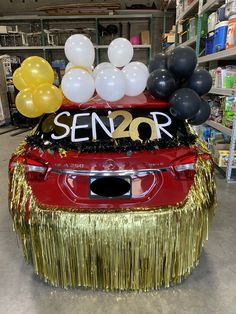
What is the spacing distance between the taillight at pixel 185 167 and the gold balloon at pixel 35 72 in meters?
1.10

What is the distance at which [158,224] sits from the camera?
134 centimetres

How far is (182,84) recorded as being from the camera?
1988 millimetres

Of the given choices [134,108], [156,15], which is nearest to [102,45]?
[156,15]

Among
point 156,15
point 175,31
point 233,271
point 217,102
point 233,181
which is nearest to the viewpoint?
point 233,271

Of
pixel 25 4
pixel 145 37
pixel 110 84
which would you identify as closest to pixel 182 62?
pixel 110 84

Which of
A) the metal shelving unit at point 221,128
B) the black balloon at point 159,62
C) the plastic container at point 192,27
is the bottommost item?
the metal shelving unit at point 221,128

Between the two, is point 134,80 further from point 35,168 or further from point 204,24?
point 204,24

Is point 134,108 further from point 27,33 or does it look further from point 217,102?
point 27,33

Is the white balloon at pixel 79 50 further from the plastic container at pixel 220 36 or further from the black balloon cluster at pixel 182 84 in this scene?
the plastic container at pixel 220 36

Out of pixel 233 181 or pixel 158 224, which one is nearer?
pixel 158 224

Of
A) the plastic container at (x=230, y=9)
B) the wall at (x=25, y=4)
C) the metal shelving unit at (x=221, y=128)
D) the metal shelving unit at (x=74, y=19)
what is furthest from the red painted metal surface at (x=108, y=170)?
the wall at (x=25, y=4)

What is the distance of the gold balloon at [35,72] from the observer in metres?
1.77

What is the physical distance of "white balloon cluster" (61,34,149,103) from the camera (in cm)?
164

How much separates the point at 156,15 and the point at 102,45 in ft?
6.66
